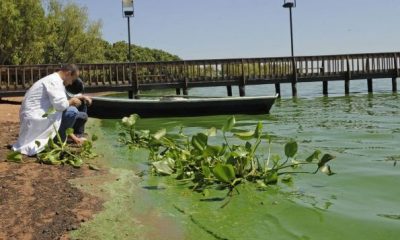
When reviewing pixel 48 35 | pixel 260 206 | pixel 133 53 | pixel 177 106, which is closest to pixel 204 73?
pixel 177 106

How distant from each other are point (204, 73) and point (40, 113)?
19.4m

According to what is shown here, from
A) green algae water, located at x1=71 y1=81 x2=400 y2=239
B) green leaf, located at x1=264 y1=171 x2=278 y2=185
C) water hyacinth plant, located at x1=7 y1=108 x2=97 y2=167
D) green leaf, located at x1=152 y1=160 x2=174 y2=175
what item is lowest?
green algae water, located at x1=71 y1=81 x2=400 y2=239

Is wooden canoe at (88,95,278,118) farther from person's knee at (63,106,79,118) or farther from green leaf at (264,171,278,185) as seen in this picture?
green leaf at (264,171,278,185)

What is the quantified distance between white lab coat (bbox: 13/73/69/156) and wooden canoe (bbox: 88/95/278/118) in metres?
7.72

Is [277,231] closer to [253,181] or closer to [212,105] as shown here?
[253,181]

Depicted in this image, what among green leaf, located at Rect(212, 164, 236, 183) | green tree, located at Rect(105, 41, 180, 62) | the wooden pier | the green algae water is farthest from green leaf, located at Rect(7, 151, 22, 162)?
green tree, located at Rect(105, 41, 180, 62)

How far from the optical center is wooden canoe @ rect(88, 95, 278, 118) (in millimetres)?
14797

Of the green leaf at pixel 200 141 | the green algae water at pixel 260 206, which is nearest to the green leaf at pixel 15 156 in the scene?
the green algae water at pixel 260 206

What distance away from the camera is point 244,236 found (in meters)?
3.99

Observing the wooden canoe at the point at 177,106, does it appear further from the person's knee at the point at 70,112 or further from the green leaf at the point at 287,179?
the green leaf at the point at 287,179

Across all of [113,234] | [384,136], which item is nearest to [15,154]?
[113,234]

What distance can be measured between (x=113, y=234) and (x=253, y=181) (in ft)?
7.06

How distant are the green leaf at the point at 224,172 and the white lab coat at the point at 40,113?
2.56 m

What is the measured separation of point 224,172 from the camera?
207 inches
